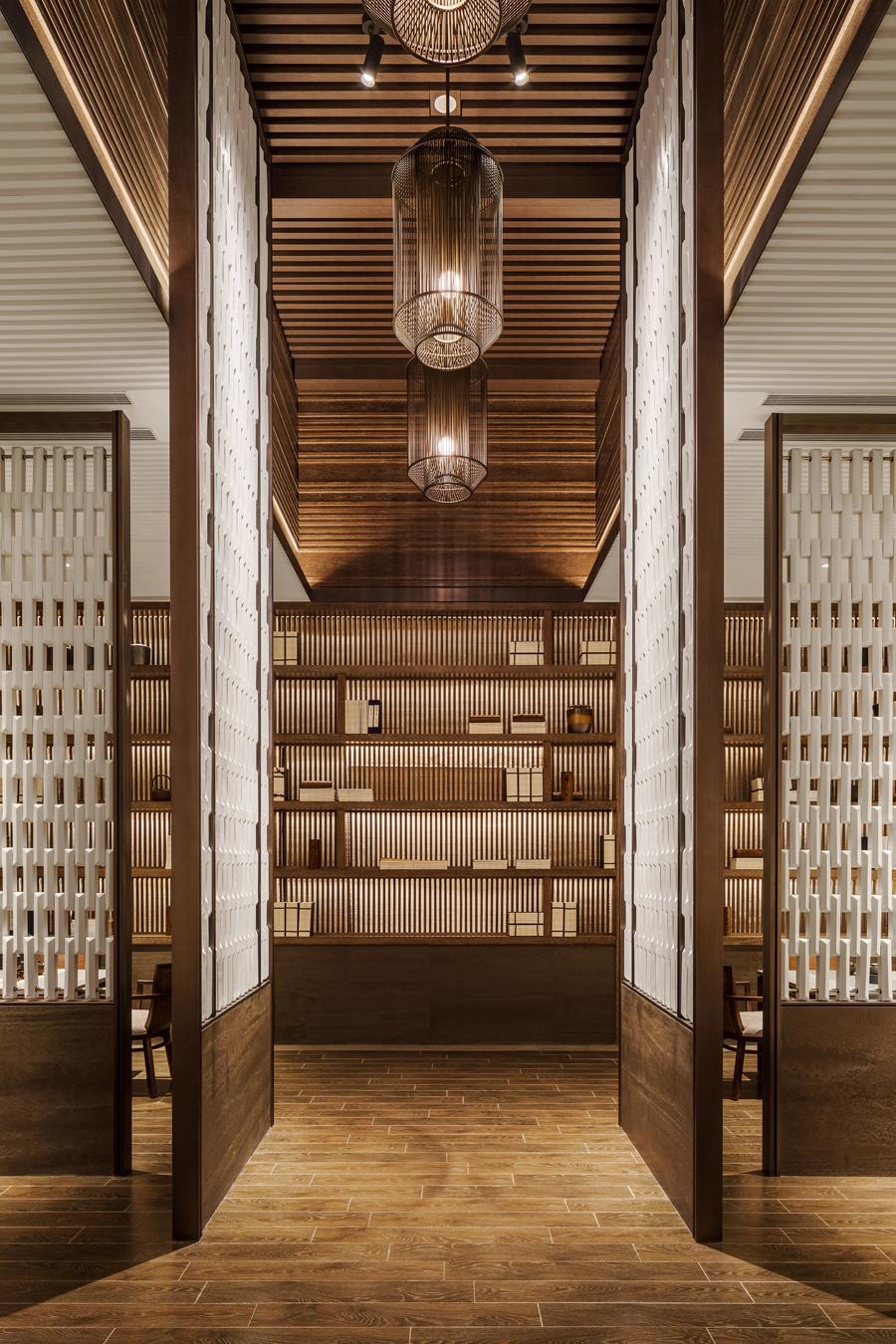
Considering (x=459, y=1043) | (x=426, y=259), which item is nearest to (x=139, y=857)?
(x=459, y=1043)

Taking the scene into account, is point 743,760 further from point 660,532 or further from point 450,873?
point 660,532

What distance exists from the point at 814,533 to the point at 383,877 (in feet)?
14.9

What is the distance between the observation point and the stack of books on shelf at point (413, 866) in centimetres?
841

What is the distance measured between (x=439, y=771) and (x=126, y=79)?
5.54 m

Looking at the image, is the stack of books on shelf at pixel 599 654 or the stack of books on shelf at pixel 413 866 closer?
the stack of books on shelf at pixel 413 866

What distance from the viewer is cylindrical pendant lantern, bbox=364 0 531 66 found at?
314 cm

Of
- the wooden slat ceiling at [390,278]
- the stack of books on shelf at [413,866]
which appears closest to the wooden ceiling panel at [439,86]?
the wooden slat ceiling at [390,278]

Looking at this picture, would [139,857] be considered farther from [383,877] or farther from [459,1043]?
[459,1043]

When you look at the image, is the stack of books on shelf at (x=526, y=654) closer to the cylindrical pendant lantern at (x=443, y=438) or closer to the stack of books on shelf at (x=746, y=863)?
the stack of books on shelf at (x=746, y=863)

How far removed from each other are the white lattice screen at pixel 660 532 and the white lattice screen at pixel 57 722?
7.77ft

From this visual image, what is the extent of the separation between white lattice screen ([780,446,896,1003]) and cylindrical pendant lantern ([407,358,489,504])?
62.0 inches

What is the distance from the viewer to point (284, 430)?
23.2ft

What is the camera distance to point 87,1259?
12.6 feet

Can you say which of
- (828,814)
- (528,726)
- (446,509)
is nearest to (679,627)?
(828,814)
